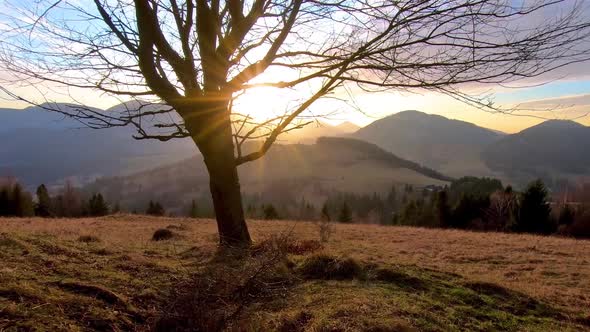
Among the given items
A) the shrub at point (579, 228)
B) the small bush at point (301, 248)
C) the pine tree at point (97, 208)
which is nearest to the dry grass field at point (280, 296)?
the small bush at point (301, 248)

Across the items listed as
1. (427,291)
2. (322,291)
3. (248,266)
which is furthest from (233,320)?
(427,291)

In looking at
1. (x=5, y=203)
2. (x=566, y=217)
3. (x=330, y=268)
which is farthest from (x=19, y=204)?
(x=566, y=217)

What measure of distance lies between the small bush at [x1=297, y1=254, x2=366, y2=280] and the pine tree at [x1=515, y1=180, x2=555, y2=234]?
36.5 metres

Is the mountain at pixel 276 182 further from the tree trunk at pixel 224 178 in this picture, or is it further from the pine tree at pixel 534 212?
the tree trunk at pixel 224 178

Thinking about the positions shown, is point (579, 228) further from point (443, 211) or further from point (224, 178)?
point (224, 178)

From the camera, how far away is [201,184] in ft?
561

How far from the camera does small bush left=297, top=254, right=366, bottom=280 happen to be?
548 centimetres

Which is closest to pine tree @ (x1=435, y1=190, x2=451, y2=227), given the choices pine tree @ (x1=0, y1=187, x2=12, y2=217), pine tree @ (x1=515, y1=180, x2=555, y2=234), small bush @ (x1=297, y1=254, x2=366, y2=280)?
pine tree @ (x1=515, y1=180, x2=555, y2=234)

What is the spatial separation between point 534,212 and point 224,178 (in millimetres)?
36985

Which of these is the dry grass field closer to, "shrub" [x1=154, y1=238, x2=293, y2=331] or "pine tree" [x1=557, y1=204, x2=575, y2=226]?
"shrub" [x1=154, y1=238, x2=293, y2=331]

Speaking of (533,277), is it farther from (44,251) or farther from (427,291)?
(44,251)

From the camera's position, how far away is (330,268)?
5535 millimetres

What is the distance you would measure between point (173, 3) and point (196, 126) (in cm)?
180

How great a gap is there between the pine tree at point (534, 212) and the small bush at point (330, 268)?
36.5m
